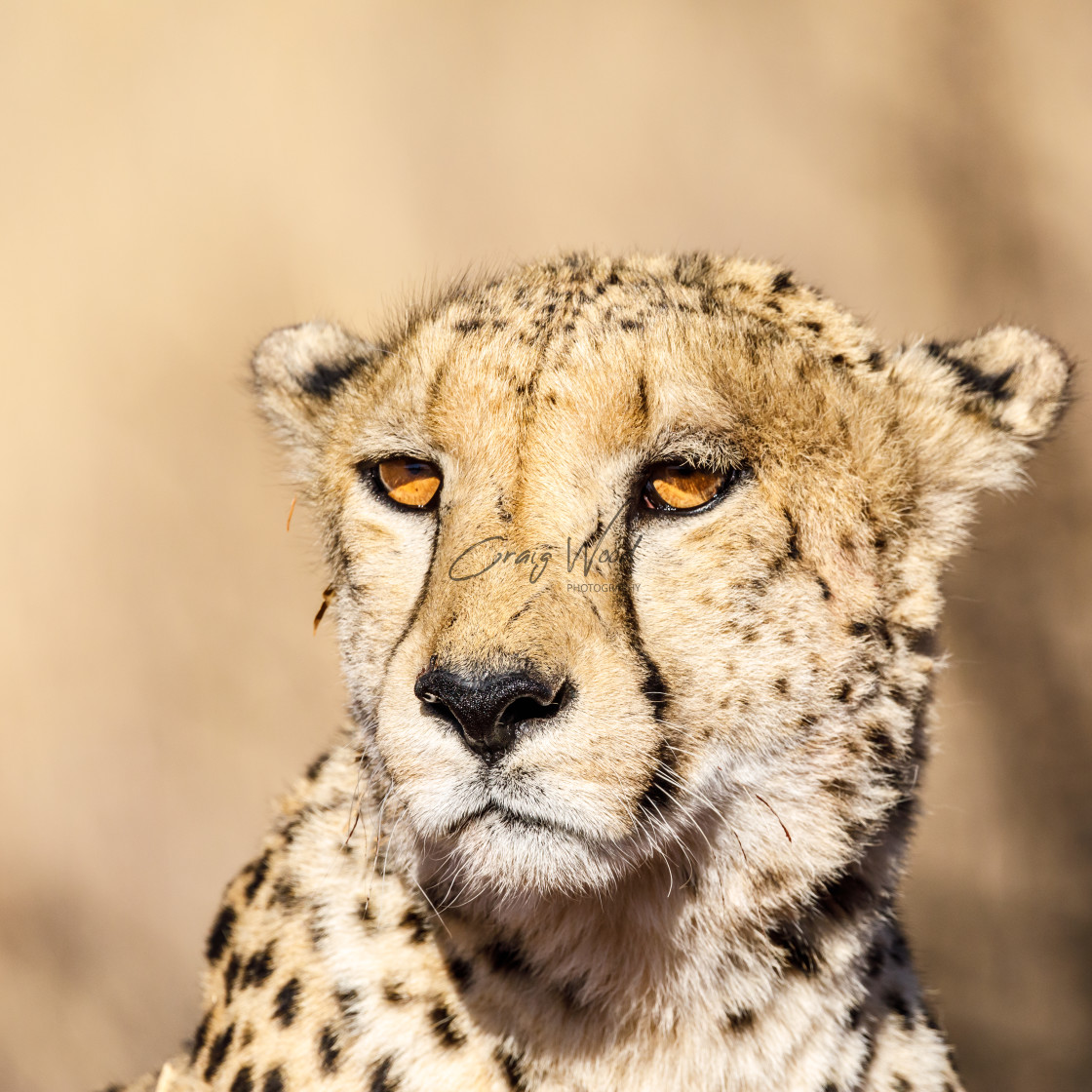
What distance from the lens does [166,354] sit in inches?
116

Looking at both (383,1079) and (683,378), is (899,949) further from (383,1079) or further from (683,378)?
(683,378)

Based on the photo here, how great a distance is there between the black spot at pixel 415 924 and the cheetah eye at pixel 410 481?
441 mm

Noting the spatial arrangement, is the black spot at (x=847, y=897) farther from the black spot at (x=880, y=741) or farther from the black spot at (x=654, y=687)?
the black spot at (x=654, y=687)

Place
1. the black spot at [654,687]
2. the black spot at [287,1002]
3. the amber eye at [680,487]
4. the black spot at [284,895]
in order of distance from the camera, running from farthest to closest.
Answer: the black spot at [284,895], the black spot at [287,1002], the amber eye at [680,487], the black spot at [654,687]

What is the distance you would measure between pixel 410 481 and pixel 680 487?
0.30m

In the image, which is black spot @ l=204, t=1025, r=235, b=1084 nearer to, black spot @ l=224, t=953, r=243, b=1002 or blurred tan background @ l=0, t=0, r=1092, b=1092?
black spot @ l=224, t=953, r=243, b=1002

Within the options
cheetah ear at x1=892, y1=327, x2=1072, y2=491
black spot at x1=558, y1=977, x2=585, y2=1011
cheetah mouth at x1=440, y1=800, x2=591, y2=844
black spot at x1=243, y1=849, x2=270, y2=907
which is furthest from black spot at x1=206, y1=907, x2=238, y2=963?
cheetah ear at x1=892, y1=327, x2=1072, y2=491

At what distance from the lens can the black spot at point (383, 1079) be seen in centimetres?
125

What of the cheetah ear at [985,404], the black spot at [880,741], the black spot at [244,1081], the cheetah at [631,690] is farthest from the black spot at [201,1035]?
the cheetah ear at [985,404]

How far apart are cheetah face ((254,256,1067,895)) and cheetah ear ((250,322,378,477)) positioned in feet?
0.53

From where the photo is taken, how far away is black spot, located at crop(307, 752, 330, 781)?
5.29ft

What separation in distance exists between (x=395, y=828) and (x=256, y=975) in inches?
11.4

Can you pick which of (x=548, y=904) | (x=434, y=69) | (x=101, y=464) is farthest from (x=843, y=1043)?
(x=434, y=69)

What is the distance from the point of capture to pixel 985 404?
1.39 metres
